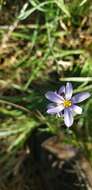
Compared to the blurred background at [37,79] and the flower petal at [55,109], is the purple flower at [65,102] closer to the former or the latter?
the flower petal at [55,109]

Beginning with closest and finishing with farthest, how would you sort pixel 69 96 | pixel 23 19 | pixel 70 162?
pixel 69 96 → pixel 70 162 → pixel 23 19

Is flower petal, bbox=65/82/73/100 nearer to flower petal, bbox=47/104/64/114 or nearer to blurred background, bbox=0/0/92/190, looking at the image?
flower petal, bbox=47/104/64/114

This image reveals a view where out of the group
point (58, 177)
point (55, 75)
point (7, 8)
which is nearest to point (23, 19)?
point (7, 8)

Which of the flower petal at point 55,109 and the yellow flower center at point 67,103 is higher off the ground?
the yellow flower center at point 67,103

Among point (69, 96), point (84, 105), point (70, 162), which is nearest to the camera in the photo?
point (69, 96)

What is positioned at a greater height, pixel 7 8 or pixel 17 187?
pixel 7 8

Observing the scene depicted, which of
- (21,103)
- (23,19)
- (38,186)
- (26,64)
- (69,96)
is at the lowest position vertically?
(38,186)

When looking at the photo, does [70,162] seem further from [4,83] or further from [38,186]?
[4,83]

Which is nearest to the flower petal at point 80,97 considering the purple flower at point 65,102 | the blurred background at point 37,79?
the purple flower at point 65,102
